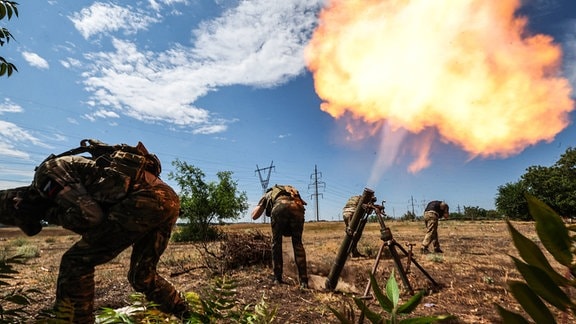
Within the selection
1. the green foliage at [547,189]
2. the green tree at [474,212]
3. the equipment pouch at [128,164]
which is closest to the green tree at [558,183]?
the green foliage at [547,189]

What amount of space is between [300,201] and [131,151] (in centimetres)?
389

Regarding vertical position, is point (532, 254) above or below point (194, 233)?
below

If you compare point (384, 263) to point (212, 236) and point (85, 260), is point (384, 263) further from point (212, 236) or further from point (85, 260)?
point (212, 236)

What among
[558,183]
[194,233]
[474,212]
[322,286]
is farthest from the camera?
[474,212]

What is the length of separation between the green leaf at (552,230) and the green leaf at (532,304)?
47 mm

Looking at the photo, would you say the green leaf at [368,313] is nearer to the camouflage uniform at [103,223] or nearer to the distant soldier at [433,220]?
the camouflage uniform at [103,223]

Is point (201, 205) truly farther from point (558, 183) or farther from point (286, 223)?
point (558, 183)

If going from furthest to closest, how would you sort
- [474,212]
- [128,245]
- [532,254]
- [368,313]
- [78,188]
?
[474,212] < [128,245] < [78,188] < [368,313] < [532,254]

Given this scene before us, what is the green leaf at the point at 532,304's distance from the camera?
0.37 meters

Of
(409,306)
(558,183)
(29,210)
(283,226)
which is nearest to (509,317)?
(409,306)

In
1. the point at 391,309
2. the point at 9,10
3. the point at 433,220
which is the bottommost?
the point at 391,309

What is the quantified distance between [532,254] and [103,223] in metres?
3.65

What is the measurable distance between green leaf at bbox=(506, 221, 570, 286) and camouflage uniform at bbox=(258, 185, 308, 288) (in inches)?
237

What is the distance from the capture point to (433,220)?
1100 centimetres
